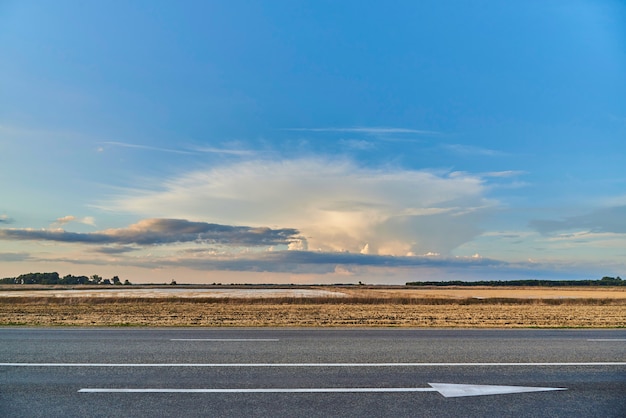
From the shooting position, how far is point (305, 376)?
31.0 ft

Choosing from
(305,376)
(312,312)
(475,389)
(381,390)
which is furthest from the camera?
(312,312)

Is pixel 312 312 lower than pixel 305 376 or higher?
lower

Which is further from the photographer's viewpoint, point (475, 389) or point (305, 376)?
point (305, 376)

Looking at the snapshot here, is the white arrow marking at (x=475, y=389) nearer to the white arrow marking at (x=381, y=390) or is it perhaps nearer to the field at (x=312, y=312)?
the white arrow marking at (x=381, y=390)

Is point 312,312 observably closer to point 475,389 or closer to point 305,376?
point 305,376

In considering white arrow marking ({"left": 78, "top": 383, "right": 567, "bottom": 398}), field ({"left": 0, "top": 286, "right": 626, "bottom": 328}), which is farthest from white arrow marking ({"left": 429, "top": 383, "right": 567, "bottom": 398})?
field ({"left": 0, "top": 286, "right": 626, "bottom": 328})

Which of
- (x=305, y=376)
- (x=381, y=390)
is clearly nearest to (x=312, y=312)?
(x=305, y=376)

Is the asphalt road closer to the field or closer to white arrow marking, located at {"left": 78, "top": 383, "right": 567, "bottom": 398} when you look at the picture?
white arrow marking, located at {"left": 78, "top": 383, "right": 567, "bottom": 398}

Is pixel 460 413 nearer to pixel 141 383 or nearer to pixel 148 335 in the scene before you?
pixel 141 383

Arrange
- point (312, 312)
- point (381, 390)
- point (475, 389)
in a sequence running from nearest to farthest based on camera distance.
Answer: point (381, 390) < point (475, 389) < point (312, 312)

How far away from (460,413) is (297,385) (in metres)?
2.91

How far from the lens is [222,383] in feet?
29.1

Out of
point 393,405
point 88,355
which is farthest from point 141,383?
point 393,405

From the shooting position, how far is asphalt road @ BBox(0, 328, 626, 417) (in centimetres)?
738
